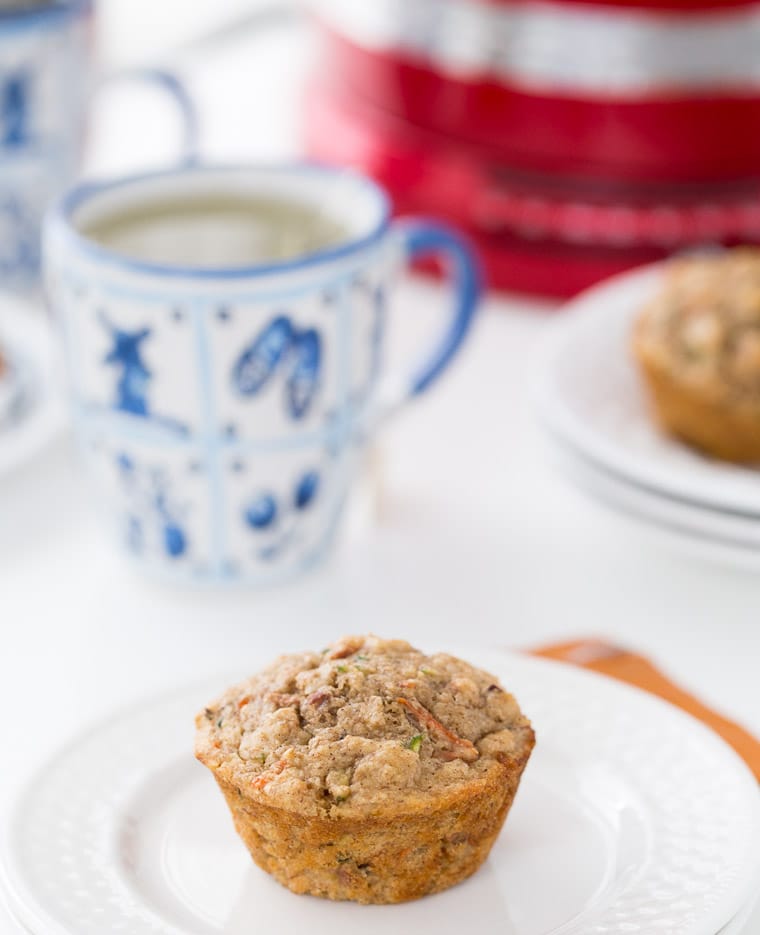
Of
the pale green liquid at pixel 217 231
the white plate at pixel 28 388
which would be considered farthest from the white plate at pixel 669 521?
the white plate at pixel 28 388

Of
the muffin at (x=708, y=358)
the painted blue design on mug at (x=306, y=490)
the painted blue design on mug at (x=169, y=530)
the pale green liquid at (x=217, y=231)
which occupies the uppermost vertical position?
the pale green liquid at (x=217, y=231)

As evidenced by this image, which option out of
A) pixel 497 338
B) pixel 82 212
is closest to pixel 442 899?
pixel 82 212

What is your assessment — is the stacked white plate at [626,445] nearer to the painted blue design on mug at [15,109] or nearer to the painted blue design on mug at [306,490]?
the painted blue design on mug at [306,490]

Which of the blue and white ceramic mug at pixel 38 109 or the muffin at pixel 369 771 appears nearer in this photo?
the muffin at pixel 369 771

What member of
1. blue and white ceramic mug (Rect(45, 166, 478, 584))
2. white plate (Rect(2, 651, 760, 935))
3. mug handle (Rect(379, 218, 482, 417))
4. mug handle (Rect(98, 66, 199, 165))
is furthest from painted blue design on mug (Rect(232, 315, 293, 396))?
mug handle (Rect(98, 66, 199, 165))

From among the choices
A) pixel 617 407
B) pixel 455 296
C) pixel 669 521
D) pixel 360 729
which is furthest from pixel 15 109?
pixel 360 729

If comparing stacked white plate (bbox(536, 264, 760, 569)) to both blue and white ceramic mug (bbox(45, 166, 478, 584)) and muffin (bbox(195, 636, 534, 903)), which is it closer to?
blue and white ceramic mug (bbox(45, 166, 478, 584))
